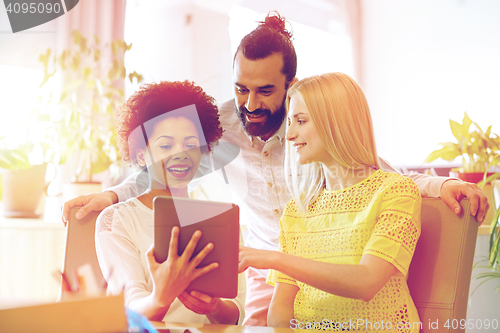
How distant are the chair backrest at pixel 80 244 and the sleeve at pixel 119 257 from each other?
0.15 metres

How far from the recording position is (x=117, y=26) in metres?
2.21

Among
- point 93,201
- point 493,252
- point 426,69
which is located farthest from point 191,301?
point 426,69

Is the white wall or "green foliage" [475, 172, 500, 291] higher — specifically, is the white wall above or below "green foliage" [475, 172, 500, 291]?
above

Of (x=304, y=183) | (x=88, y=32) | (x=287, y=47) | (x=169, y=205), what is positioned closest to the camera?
(x=169, y=205)

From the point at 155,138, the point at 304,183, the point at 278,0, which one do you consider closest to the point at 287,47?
the point at 304,183

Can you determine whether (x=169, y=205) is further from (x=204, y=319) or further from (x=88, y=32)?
(x=88, y=32)

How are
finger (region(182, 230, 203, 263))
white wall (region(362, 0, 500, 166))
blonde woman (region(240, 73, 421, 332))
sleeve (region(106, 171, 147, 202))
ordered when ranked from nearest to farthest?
finger (region(182, 230, 203, 263)), blonde woman (region(240, 73, 421, 332)), sleeve (region(106, 171, 147, 202)), white wall (region(362, 0, 500, 166))

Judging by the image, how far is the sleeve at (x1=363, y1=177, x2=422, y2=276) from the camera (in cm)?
91

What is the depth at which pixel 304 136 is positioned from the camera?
108cm

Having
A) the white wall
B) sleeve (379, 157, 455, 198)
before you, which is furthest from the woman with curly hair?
the white wall

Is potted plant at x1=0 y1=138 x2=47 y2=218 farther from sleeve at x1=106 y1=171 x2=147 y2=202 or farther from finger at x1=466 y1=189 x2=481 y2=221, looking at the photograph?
finger at x1=466 y1=189 x2=481 y2=221

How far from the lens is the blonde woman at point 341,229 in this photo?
0.89 metres

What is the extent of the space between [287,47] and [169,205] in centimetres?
90

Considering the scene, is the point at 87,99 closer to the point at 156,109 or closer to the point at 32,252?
the point at 32,252
